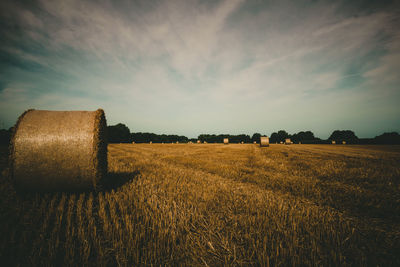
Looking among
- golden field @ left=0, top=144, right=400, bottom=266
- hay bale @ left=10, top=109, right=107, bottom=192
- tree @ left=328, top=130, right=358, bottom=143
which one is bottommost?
golden field @ left=0, top=144, right=400, bottom=266

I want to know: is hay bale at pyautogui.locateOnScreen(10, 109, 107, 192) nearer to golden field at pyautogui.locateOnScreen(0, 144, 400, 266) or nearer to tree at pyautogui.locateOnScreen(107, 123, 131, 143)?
golden field at pyautogui.locateOnScreen(0, 144, 400, 266)

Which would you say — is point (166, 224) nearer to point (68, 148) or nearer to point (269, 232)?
point (269, 232)

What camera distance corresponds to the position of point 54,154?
11.9 ft

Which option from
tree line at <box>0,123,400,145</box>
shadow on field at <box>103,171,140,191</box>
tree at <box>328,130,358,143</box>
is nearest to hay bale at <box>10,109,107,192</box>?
shadow on field at <box>103,171,140,191</box>

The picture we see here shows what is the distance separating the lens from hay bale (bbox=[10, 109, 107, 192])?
3.54 meters

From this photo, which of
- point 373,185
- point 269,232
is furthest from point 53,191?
point 373,185

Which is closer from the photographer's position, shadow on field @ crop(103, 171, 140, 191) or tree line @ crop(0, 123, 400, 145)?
shadow on field @ crop(103, 171, 140, 191)

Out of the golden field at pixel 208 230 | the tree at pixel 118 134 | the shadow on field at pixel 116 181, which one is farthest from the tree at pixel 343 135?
the tree at pixel 118 134

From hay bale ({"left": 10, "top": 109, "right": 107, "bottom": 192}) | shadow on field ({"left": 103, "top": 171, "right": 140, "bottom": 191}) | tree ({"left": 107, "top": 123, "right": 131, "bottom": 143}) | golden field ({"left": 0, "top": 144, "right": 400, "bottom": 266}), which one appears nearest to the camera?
golden field ({"left": 0, "top": 144, "right": 400, "bottom": 266})

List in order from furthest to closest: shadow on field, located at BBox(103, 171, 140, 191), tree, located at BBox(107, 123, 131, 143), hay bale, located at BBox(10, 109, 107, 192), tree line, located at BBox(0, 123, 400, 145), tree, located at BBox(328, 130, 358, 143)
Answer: tree, located at BBox(328, 130, 358, 143), tree, located at BBox(107, 123, 131, 143), tree line, located at BBox(0, 123, 400, 145), shadow on field, located at BBox(103, 171, 140, 191), hay bale, located at BBox(10, 109, 107, 192)

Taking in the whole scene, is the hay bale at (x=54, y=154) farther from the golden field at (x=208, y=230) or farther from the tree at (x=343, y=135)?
the tree at (x=343, y=135)

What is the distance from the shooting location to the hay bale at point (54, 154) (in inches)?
140

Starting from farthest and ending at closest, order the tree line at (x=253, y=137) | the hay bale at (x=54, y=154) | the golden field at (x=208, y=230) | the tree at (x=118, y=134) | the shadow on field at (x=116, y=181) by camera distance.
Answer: the tree at (x=118, y=134) < the tree line at (x=253, y=137) < the shadow on field at (x=116, y=181) < the hay bale at (x=54, y=154) < the golden field at (x=208, y=230)

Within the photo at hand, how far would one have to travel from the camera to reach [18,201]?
3.16 m
